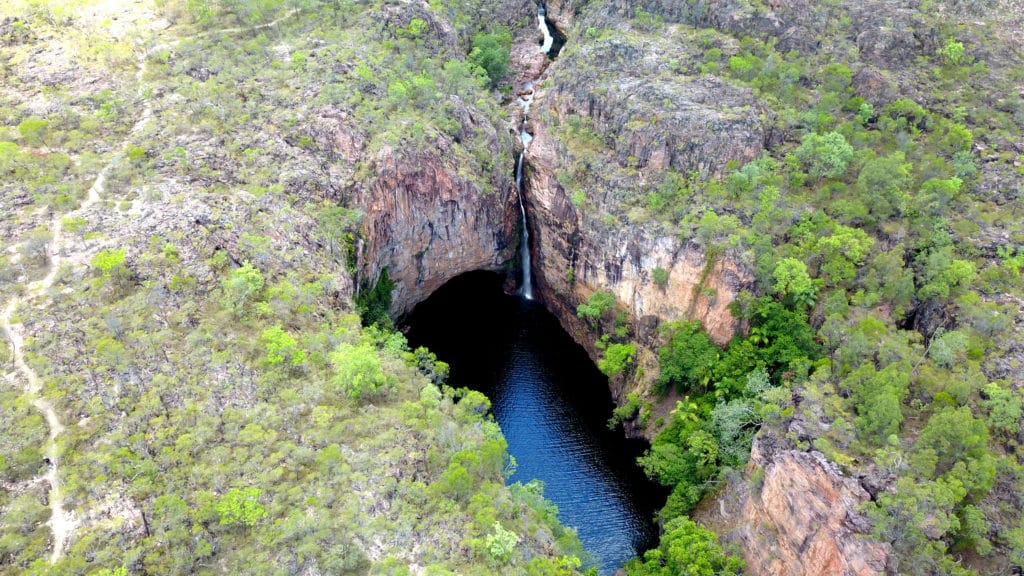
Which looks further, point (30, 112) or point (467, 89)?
point (467, 89)

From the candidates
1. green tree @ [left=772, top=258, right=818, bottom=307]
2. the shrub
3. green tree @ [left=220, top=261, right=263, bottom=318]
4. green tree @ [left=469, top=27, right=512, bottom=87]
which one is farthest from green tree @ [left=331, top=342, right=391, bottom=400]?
green tree @ [left=469, top=27, right=512, bottom=87]

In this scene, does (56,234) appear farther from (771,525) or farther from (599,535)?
(771,525)

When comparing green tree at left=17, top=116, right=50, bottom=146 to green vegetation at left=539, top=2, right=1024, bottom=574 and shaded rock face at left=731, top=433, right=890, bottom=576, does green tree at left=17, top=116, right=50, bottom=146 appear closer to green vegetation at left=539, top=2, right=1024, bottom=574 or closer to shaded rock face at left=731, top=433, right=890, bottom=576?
green vegetation at left=539, top=2, right=1024, bottom=574

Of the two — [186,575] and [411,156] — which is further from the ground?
[411,156]

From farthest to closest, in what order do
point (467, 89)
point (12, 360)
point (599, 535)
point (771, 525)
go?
1. point (467, 89)
2. point (599, 535)
3. point (771, 525)
4. point (12, 360)

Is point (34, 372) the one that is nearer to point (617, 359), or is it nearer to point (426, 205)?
point (426, 205)

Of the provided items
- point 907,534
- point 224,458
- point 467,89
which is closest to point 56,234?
point 224,458

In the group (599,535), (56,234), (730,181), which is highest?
(730,181)

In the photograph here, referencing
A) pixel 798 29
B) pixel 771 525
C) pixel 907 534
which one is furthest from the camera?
pixel 798 29
